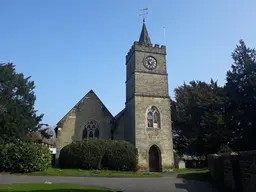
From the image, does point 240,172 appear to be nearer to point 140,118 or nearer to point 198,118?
point 140,118

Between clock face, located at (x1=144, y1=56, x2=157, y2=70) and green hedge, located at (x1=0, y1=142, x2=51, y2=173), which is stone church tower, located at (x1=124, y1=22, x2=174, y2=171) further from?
green hedge, located at (x1=0, y1=142, x2=51, y2=173)

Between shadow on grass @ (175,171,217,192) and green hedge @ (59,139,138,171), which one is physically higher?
green hedge @ (59,139,138,171)

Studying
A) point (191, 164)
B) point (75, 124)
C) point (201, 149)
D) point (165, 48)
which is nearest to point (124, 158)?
point (75, 124)

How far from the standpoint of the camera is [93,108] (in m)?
28.7

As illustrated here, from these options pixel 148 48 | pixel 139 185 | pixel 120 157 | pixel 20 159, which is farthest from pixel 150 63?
pixel 139 185

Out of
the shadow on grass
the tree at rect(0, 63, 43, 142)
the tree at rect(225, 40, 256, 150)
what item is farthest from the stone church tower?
the tree at rect(0, 63, 43, 142)

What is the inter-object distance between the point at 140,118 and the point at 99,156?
6944 mm

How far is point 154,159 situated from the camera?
26969 mm

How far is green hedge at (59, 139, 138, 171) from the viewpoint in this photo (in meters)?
22.2

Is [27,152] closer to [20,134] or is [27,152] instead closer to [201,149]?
[20,134]

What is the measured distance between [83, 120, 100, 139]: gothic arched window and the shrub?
4889 mm

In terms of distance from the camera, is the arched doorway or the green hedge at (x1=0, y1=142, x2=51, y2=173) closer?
the green hedge at (x1=0, y1=142, x2=51, y2=173)

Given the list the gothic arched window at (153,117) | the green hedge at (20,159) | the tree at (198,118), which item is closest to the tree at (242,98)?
the tree at (198,118)

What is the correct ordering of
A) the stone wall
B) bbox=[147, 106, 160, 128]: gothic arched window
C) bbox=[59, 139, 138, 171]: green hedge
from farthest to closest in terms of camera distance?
1. bbox=[147, 106, 160, 128]: gothic arched window
2. bbox=[59, 139, 138, 171]: green hedge
3. the stone wall
